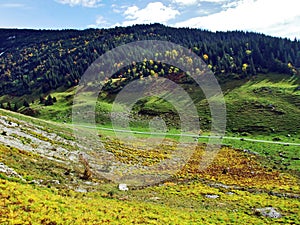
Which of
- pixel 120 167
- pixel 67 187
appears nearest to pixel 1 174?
pixel 67 187

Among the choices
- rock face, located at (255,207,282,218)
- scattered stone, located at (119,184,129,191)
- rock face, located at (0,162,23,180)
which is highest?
rock face, located at (0,162,23,180)

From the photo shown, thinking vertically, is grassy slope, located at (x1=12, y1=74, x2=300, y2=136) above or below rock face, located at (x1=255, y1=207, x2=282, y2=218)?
above

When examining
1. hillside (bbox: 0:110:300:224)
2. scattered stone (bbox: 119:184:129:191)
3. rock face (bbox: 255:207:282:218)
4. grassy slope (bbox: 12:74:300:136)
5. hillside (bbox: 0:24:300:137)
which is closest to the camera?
hillside (bbox: 0:110:300:224)

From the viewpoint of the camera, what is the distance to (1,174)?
22297mm

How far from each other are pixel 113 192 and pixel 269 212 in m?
16.3

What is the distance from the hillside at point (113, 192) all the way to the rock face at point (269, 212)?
0.33ft

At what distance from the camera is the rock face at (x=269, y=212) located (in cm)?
2655

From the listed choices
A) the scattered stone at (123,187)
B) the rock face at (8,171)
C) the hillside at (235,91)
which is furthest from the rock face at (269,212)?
the hillside at (235,91)

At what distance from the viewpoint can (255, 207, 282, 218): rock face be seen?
87.1 feet

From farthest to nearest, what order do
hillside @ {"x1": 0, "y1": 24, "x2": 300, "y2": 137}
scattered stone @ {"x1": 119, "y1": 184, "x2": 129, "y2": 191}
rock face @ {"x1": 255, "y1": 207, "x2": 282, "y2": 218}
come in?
hillside @ {"x1": 0, "y1": 24, "x2": 300, "y2": 137} < scattered stone @ {"x1": 119, "y1": 184, "x2": 129, "y2": 191} < rock face @ {"x1": 255, "y1": 207, "x2": 282, "y2": 218}

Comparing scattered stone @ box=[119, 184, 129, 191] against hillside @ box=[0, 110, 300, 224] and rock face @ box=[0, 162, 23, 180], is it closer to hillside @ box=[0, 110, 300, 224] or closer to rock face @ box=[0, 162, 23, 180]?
hillside @ box=[0, 110, 300, 224]

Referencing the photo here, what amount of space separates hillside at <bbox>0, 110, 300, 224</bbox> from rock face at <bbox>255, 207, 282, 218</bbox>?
100 millimetres

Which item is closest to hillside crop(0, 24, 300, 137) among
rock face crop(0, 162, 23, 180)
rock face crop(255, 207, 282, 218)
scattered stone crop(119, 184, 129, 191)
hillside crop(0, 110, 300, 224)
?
hillside crop(0, 110, 300, 224)

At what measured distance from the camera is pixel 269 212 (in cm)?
2717
